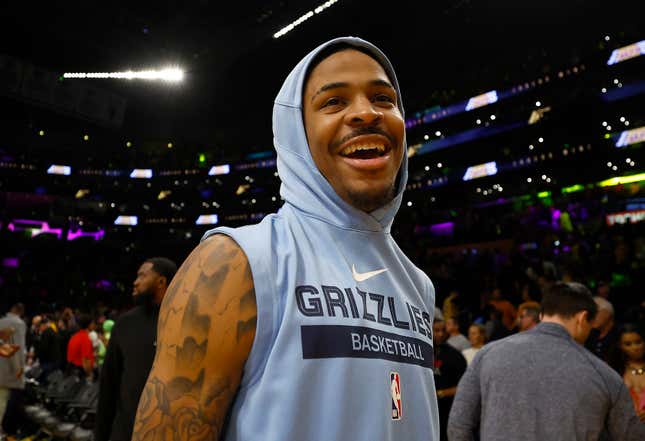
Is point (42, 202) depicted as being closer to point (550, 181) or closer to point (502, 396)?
point (550, 181)

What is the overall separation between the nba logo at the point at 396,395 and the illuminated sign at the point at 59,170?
33590 mm

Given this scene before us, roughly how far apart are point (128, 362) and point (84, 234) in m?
31.0

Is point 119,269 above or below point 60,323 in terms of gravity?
above

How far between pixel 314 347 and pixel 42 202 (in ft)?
112

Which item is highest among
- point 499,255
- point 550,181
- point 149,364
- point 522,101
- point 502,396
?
point 522,101

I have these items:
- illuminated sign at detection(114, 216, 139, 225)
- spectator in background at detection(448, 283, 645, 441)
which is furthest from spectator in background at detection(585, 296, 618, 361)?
illuminated sign at detection(114, 216, 139, 225)

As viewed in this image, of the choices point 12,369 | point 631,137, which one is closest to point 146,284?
point 12,369

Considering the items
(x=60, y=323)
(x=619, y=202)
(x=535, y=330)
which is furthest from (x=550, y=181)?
(x=535, y=330)

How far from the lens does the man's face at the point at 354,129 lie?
150 centimetres

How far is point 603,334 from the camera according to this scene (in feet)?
19.3

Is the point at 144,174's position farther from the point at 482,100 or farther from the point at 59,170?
the point at 482,100

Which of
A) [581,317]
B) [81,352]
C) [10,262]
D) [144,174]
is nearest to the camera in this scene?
[581,317]

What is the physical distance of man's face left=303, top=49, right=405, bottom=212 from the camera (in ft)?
4.91

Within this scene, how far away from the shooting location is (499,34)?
25000 millimetres
